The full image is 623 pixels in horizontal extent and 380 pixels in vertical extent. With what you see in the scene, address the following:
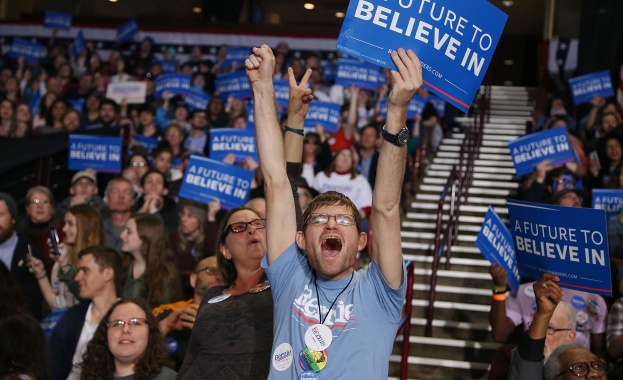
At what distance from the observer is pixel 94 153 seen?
10.4 m

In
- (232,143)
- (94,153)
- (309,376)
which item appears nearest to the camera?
(309,376)

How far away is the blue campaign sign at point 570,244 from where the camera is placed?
15.5 ft

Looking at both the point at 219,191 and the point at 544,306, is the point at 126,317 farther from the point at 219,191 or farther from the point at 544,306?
the point at 219,191

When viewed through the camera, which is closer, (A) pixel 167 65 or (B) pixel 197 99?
(B) pixel 197 99

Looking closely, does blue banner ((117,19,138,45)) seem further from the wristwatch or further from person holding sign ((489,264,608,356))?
the wristwatch

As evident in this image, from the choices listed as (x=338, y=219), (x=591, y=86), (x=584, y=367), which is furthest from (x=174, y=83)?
(x=338, y=219)

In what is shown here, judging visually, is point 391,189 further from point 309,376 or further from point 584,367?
point 584,367

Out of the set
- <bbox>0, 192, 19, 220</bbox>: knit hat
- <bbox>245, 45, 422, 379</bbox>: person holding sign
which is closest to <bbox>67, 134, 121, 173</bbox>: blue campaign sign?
<bbox>0, 192, 19, 220</bbox>: knit hat

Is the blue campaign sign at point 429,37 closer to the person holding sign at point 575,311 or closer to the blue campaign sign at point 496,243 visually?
the blue campaign sign at point 496,243

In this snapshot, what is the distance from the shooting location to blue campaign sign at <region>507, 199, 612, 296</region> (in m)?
4.73

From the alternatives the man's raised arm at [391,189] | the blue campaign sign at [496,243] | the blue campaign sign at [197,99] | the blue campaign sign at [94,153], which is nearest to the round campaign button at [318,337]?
→ the man's raised arm at [391,189]

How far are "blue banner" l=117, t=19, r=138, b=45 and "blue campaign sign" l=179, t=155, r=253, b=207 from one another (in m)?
10.8

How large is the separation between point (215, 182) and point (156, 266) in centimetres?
167

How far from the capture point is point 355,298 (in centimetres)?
339
